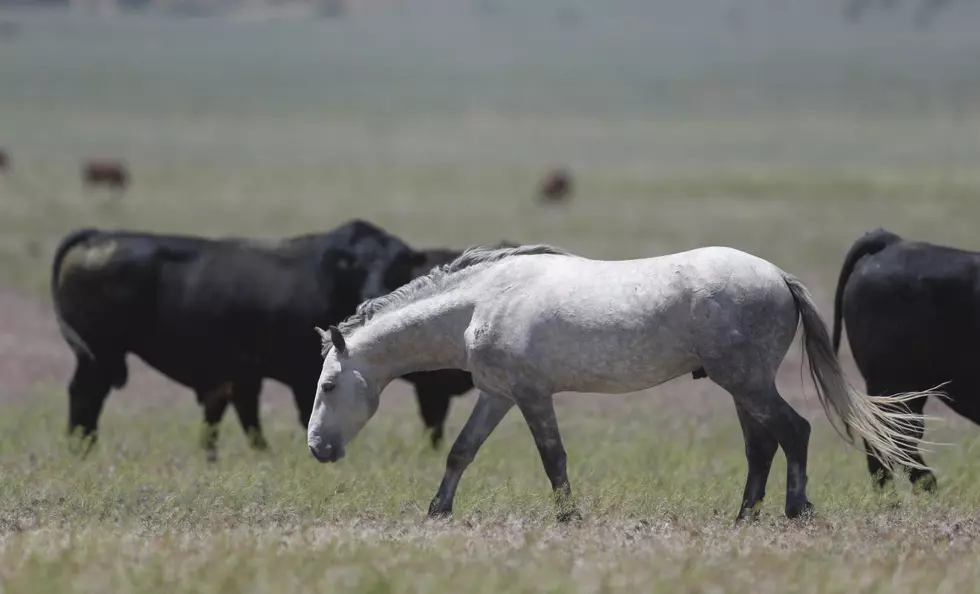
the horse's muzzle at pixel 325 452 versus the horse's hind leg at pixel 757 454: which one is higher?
the horse's hind leg at pixel 757 454

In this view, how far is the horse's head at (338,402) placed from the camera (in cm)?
871

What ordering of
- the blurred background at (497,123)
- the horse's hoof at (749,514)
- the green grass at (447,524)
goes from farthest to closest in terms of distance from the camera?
the blurred background at (497,123) → the horse's hoof at (749,514) → the green grass at (447,524)

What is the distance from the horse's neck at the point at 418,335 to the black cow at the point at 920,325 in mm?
2583

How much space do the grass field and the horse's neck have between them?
71cm

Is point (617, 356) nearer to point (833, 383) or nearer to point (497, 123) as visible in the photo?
point (833, 383)

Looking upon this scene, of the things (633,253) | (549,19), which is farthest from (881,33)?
(633,253)

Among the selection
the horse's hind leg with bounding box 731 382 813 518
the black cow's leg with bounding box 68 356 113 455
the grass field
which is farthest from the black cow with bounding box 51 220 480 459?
the horse's hind leg with bounding box 731 382 813 518

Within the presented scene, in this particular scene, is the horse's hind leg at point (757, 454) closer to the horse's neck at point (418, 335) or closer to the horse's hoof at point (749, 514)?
the horse's hoof at point (749, 514)

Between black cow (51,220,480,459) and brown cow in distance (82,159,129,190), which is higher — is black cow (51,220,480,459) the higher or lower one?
the higher one

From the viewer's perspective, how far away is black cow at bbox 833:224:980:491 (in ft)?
32.0

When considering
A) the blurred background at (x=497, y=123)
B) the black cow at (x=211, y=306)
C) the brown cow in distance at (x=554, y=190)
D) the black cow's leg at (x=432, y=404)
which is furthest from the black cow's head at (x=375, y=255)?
the brown cow in distance at (x=554, y=190)

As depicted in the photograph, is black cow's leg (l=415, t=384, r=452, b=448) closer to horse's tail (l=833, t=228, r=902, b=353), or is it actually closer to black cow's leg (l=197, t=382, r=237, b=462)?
black cow's leg (l=197, t=382, r=237, b=462)

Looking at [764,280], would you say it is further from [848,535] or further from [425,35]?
[425,35]

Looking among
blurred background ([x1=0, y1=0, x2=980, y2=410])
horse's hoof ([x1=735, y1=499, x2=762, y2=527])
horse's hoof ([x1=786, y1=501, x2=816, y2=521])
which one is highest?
horse's hoof ([x1=786, y1=501, x2=816, y2=521])
